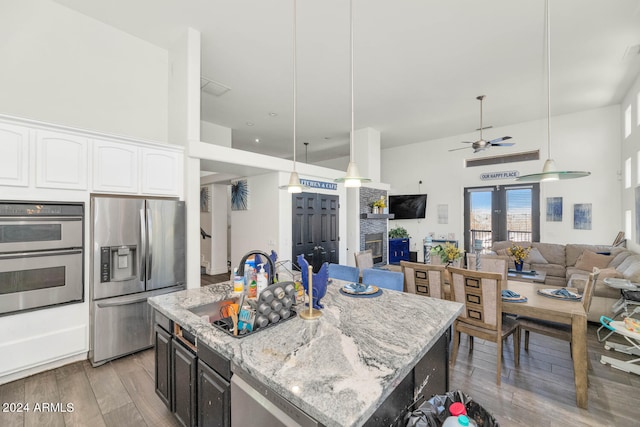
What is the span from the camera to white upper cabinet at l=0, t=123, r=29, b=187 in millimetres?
2236

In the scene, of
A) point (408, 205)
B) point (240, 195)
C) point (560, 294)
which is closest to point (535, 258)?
point (408, 205)

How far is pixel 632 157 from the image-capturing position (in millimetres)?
4453

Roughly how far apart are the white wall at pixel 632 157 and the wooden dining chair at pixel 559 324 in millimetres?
3142

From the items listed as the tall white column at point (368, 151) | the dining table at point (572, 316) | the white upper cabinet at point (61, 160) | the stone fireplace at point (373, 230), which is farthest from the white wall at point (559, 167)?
the white upper cabinet at point (61, 160)

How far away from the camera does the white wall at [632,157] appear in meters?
4.20

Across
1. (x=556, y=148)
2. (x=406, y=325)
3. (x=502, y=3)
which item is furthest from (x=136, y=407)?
(x=556, y=148)

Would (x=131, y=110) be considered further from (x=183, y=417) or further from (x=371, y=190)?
(x=371, y=190)

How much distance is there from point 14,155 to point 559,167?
8.67 meters

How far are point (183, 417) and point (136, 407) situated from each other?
2.39 ft

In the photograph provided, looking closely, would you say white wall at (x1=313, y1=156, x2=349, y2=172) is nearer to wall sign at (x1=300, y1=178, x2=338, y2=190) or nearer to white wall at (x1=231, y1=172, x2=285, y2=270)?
wall sign at (x1=300, y1=178, x2=338, y2=190)

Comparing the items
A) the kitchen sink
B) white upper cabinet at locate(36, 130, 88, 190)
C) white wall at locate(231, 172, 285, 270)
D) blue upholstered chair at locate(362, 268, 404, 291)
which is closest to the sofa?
blue upholstered chair at locate(362, 268, 404, 291)

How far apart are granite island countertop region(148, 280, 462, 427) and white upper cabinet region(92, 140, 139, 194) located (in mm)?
1536

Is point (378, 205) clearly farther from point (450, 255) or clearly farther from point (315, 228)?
point (450, 255)

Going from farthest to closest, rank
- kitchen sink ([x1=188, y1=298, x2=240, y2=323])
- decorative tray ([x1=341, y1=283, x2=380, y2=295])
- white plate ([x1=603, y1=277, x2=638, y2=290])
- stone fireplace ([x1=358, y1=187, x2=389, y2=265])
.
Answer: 1. stone fireplace ([x1=358, y1=187, x2=389, y2=265])
2. white plate ([x1=603, y1=277, x2=638, y2=290])
3. decorative tray ([x1=341, y1=283, x2=380, y2=295])
4. kitchen sink ([x1=188, y1=298, x2=240, y2=323])
